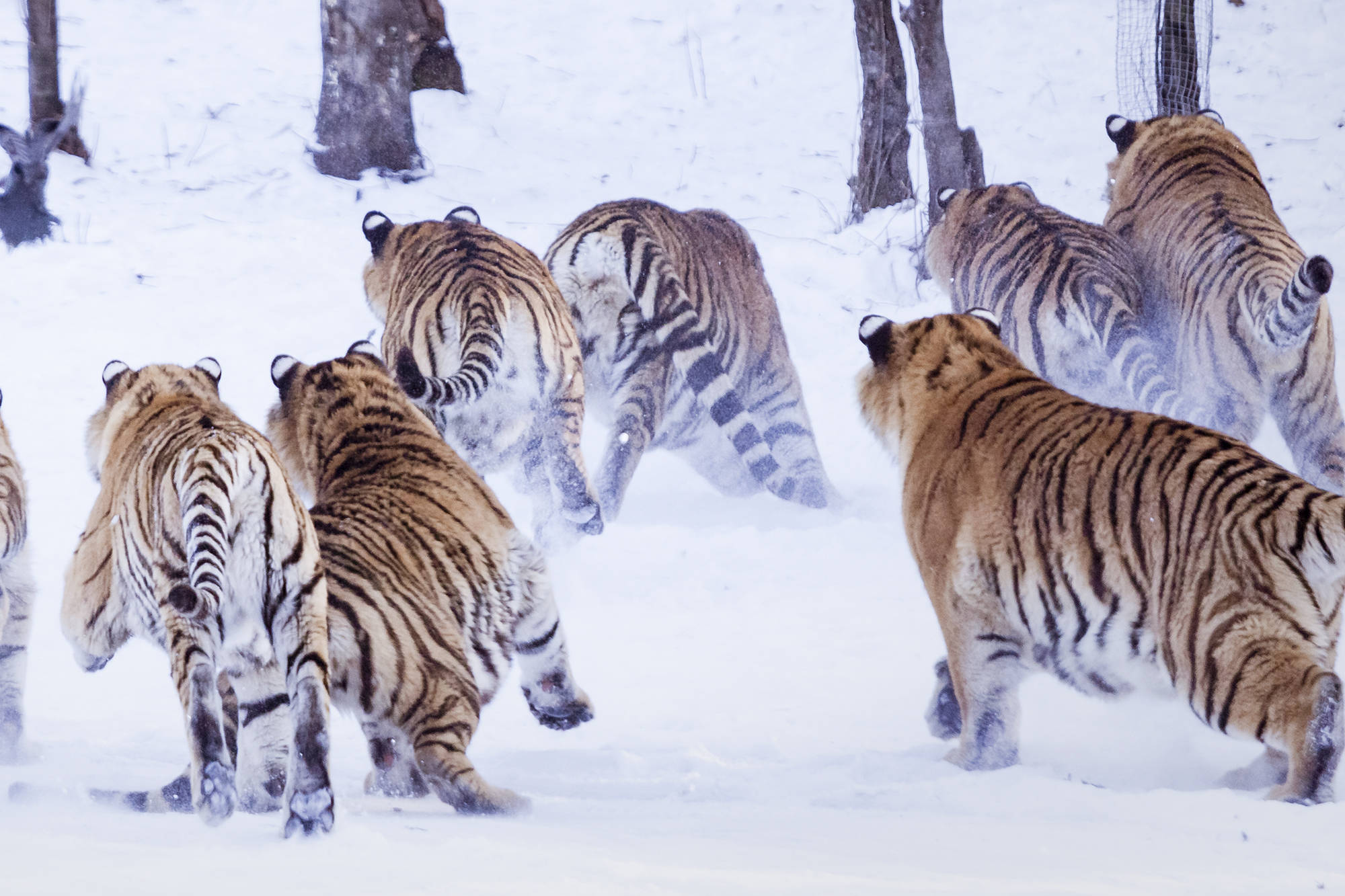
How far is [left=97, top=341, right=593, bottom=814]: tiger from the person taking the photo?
3043 millimetres

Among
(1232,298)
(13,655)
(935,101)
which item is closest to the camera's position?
(13,655)

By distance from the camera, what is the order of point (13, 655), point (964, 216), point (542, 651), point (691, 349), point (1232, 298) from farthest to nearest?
point (964, 216) < point (691, 349) < point (1232, 298) < point (13, 655) < point (542, 651)

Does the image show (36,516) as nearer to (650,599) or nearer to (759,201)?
(650,599)

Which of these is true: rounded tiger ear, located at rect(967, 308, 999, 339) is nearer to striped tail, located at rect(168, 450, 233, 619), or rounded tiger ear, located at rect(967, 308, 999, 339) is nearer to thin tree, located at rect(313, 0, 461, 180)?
striped tail, located at rect(168, 450, 233, 619)

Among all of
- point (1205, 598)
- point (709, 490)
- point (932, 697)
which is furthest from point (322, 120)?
point (1205, 598)

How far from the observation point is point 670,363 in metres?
6.21

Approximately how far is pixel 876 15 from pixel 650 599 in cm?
526

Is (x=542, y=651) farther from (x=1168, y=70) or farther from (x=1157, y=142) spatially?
(x=1168, y=70)

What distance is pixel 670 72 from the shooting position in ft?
40.7

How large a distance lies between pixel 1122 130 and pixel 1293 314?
71.2 inches

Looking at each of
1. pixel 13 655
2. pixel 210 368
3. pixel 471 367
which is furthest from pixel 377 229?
pixel 13 655

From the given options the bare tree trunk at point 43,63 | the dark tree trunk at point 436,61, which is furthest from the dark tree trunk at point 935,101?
the bare tree trunk at point 43,63

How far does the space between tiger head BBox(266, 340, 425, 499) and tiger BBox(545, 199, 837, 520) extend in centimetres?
194

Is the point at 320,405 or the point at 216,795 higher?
the point at 320,405
